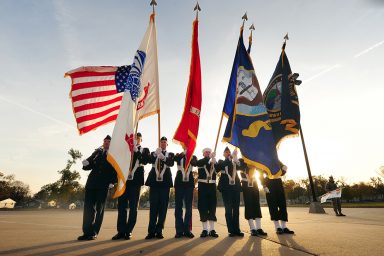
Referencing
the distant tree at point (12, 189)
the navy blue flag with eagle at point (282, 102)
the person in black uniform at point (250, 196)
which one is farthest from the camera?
the distant tree at point (12, 189)

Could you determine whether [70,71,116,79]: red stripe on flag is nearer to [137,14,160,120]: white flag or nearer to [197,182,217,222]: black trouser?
[137,14,160,120]: white flag

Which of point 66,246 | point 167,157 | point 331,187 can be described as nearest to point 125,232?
point 66,246

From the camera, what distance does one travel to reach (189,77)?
7.38m

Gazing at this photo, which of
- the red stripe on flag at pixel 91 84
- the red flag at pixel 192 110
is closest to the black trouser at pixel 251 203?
the red flag at pixel 192 110

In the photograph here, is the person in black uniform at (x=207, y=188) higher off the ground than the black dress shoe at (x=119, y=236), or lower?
higher

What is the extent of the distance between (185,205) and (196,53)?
4073mm

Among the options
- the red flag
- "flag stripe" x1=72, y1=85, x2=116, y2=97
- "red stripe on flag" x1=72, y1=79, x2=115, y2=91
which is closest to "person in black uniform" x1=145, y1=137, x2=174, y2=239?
the red flag

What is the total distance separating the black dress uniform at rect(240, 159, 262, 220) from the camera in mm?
6828

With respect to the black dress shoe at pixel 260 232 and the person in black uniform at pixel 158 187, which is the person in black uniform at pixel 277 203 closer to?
the black dress shoe at pixel 260 232

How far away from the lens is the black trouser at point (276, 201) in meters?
6.87

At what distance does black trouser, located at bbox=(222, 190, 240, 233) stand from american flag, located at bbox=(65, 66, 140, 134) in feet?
11.8

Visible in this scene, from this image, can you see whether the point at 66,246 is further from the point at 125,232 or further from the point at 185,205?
the point at 185,205

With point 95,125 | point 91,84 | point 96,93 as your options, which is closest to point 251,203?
point 95,125

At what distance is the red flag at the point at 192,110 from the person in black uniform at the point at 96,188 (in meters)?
1.74
